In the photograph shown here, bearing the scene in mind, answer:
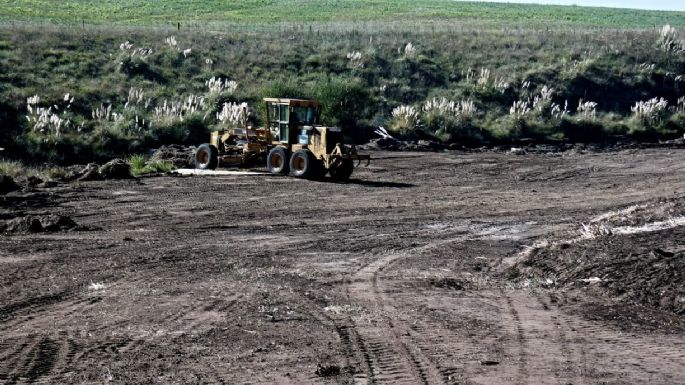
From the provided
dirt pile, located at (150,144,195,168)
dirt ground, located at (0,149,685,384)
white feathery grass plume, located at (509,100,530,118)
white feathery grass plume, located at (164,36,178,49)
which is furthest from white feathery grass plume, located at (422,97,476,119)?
dirt ground, located at (0,149,685,384)

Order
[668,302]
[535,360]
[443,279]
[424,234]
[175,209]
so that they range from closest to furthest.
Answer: [535,360]
[668,302]
[443,279]
[424,234]
[175,209]

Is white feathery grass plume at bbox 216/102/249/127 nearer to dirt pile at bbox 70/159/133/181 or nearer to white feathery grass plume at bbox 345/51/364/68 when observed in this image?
dirt pile at bbox 70/159/133/181

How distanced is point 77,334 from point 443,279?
570cm

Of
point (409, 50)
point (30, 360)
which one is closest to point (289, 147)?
point (30, 360)

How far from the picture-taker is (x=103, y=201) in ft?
79.2

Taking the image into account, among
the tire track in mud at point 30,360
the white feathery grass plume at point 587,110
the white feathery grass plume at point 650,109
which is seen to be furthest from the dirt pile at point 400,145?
the tire track in mud at point 30,360

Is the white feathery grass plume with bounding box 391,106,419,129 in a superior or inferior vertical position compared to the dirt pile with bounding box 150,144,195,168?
superior

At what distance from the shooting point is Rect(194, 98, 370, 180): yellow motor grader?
29.1 m

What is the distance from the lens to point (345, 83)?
143 feet

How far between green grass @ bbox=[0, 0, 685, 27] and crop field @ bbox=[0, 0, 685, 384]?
96.8 ft

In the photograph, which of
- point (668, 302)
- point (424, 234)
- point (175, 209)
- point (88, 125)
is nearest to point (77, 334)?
point (668, 302)

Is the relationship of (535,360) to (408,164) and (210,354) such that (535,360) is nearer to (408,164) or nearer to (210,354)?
(210,354)

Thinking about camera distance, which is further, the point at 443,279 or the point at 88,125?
the point at 88,125

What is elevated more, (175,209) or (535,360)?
(535,360)
